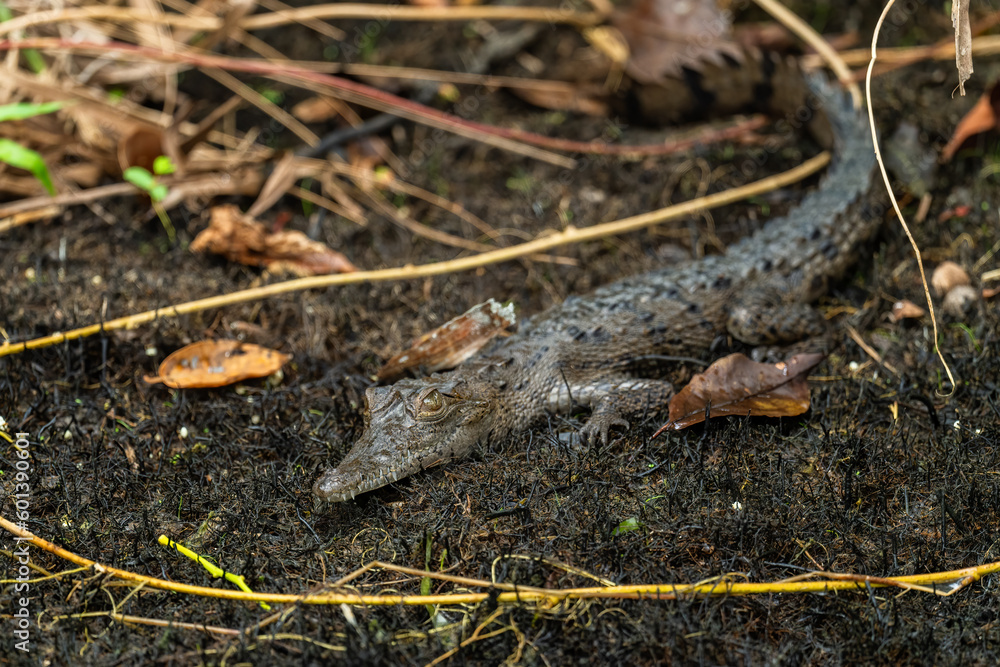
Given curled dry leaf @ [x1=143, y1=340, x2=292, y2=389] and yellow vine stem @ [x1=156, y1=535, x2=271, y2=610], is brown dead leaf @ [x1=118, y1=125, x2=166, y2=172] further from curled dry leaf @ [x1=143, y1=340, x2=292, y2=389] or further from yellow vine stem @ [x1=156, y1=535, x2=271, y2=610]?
yellow vine stem @ [x1=156, y1=535, x2=271, y2=610]

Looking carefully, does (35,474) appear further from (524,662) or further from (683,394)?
(683,394)

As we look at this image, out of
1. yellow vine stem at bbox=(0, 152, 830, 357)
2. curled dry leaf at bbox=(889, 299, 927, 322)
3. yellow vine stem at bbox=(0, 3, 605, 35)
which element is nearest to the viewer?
yellow vine stem at bbox=(0, 152, 830, 357)

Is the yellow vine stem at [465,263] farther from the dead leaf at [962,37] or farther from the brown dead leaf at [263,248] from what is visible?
the dead leaf at [962,37]

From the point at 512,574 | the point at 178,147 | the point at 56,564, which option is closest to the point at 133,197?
the point at 178,147

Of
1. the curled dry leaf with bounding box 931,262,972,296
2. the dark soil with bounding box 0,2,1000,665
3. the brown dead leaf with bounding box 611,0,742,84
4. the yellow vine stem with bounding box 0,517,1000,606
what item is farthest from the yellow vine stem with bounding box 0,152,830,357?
the yellow vine stem with bounding box 0,517,1000,606

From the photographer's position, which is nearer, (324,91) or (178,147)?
(178,147)

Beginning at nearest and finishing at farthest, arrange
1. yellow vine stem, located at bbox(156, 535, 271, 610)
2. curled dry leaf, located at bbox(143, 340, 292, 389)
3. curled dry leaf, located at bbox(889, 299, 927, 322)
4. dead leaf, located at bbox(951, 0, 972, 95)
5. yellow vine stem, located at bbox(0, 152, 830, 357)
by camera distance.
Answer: dead leaf, located at bbox(951, 0, 972, 95) < yellow vine stem, located at bbox(156, 535, 271, 610) < curled dry leaf, located at bbox(143, 340, 292, 389) < yellow vine stem, located at bbox(0, 152, 830, 357) < curled dry leaf, located at bbox(889, 299, 927, 322)

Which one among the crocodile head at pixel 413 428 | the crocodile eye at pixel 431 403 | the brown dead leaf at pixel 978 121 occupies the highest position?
the brown dead leaf at pixel 978 121

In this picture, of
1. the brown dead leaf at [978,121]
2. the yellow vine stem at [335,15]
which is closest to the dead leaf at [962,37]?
the brown dead leaf at [978,121]
